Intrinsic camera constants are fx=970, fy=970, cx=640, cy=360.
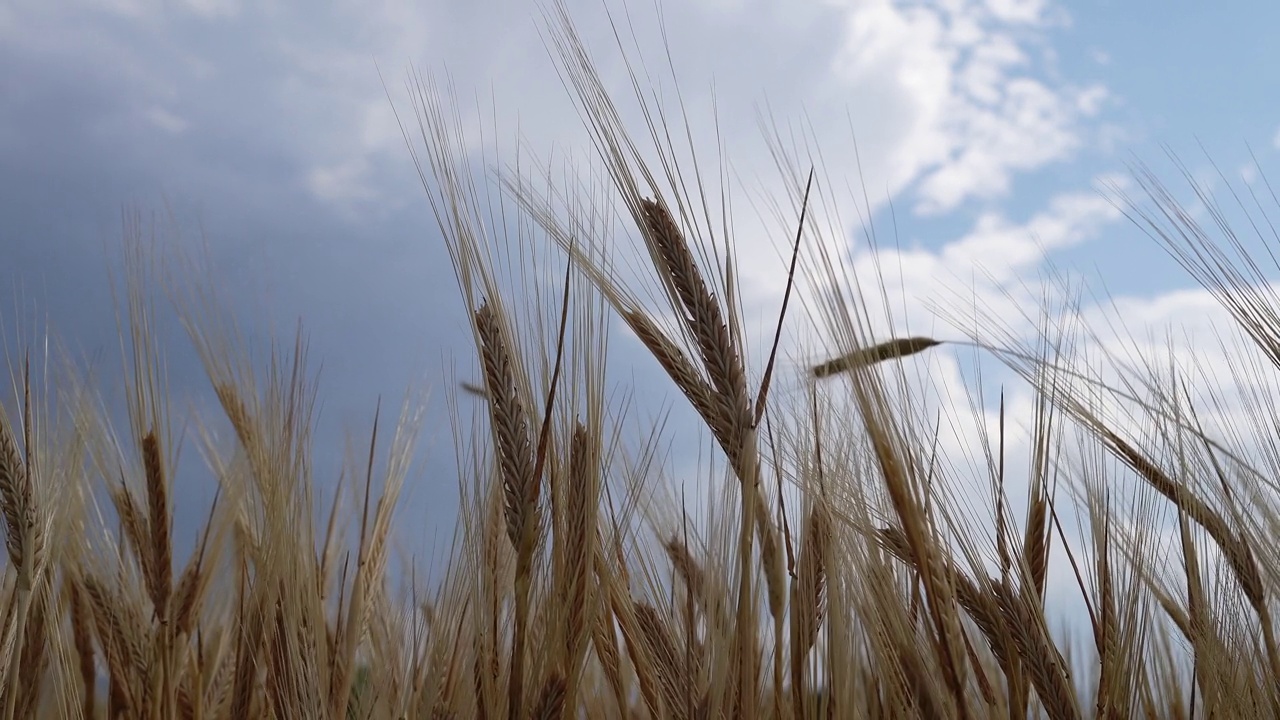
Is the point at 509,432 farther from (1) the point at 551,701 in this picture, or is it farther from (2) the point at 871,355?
(2) the point at 871,355

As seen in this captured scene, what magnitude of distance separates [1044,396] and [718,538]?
20.3 inches

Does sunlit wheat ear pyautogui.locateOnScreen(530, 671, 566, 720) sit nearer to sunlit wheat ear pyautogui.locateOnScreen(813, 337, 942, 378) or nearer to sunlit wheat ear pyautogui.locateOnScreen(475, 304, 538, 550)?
sunlit wheat ear pyautogui.locateOnScreen(475, 304, 538, 550)

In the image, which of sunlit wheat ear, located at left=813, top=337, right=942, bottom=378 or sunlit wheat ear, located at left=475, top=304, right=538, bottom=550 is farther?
sunlit wheat ear, located at left=813, top=337, right=942, bottom=378

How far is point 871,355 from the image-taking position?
51.4 inches

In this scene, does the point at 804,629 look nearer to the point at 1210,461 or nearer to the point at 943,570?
the point at 943,570

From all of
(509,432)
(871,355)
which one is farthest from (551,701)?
(871,355)

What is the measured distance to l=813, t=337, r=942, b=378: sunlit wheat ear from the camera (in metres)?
1.25

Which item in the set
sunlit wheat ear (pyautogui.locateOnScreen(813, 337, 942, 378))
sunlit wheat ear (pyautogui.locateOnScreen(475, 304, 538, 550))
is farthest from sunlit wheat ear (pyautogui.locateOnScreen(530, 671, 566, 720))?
sunlit wheat ear (pyautogui.locateOnScreen(813, 337, 942, 378))

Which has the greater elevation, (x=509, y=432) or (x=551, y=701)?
(x=509, y=432)

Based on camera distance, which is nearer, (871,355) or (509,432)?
(509,432)

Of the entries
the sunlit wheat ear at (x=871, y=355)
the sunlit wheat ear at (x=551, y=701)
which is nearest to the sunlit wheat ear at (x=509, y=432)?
the sunlit wheat ear at (x=551, y=701)

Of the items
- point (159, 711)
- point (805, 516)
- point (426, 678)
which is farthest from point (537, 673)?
point (159, 711)

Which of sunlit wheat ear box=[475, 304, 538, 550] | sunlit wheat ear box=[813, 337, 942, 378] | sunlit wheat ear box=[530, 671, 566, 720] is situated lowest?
sunlit wheat ear box=[530, 671, 566, 720]

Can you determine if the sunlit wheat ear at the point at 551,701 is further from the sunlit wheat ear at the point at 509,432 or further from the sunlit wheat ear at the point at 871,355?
the sunlit wheat ear at the point at 871,355
